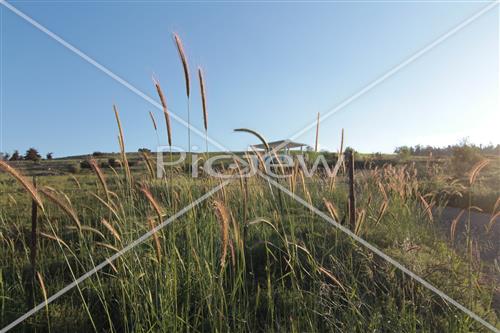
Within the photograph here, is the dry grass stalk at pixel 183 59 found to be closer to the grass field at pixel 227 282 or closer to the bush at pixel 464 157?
the grass field at pixel 227 282

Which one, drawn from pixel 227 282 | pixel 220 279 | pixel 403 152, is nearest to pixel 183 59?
pixel 220 279

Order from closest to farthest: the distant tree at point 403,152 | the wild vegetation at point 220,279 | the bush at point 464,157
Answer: the wild vegetation at point 220,279 < the bush at point 464,157 < the distant tree at point 403,152

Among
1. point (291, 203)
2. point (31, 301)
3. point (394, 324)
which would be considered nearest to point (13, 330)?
point (31, 301)

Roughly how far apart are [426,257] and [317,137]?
1.93m

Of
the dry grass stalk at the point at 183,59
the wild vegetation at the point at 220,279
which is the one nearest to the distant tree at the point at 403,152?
the wild vegetation at the point at 220,279

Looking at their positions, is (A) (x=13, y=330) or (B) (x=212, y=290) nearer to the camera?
(B) (x=212, y=290)

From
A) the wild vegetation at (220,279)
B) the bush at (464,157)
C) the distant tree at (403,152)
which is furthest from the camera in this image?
the distant tree at (403,152)

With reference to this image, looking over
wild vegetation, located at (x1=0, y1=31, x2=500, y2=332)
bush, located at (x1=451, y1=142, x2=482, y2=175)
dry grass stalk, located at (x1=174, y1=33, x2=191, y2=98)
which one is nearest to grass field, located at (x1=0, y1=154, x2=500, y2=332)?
wild vegetation, located at (x1=0, y1=31, x2=500, y2=332)

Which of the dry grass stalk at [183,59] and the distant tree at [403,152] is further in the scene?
the distant tree at [403,152]

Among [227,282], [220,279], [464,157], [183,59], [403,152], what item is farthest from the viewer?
[403,152]

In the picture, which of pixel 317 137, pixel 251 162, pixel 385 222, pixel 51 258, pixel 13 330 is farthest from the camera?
pixel 385 222

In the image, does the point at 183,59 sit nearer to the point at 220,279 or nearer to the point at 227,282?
the point at 220,279

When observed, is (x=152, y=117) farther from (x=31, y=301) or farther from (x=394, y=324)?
(x=394, y=324)

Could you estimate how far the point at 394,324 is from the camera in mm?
2334
